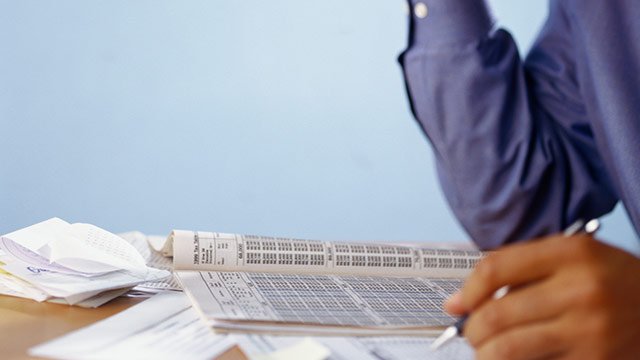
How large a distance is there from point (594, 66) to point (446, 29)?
17 cm

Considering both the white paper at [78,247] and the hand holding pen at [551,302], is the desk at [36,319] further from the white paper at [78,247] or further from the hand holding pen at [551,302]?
the hand holding pen at [551,302]

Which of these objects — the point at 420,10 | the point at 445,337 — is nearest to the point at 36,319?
the point at 445,337

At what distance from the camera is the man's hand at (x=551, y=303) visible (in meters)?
0.48

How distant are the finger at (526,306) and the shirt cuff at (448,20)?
1.84 ft

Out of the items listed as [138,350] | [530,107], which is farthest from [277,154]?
[138,350]

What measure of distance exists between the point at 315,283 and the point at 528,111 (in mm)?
402

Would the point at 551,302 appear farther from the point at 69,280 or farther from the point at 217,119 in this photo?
the point at 217,119

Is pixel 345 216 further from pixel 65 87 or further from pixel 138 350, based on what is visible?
pixel 138 350

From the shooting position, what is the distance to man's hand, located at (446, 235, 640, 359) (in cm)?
48

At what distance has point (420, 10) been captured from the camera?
3.30ft

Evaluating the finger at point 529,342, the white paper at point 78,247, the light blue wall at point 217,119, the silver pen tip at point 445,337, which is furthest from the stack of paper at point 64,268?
the light blue wall at point 217,119

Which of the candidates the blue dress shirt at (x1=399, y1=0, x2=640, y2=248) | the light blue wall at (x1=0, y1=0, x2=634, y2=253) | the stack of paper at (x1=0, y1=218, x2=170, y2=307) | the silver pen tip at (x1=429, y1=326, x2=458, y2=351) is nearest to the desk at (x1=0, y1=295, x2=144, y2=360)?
the stack of paper at (x1=0, y1=218, x2=170, y2=307)

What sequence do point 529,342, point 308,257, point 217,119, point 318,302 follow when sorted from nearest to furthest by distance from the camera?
point 529,342
point 318,302
point 308,257
point 217,119

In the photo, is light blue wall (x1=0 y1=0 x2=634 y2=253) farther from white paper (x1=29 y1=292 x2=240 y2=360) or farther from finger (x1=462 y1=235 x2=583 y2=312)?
finger (x1=462 y1=235 x2=583 y2=312)
